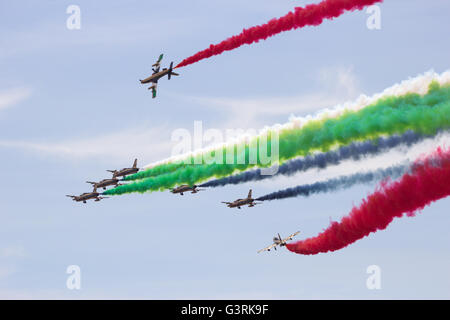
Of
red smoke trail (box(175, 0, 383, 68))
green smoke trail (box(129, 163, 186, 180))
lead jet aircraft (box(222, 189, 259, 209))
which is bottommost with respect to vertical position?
lead jet aircraft (box(222, 189, 259, 209))

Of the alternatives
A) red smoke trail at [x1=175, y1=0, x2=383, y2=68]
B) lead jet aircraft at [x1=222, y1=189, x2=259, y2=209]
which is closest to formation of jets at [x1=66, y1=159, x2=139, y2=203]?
lead jet aircraft at [x1=222, y1=189, x2=259, y2=209]

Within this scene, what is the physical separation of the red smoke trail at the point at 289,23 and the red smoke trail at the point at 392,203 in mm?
14406

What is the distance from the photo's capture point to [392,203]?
7450 cm

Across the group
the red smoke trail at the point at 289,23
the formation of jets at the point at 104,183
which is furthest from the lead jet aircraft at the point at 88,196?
the red smoke trail at the point at 289,23

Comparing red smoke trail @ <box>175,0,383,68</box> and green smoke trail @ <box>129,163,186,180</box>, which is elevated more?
red smoke trail @ <box>175,0,383,68</box>

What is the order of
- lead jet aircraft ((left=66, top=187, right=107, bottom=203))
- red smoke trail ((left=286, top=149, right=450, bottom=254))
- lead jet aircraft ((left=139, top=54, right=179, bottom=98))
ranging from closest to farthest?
red smoke trail ((left=286, top=149, right=450, bottom=254)) < lead jet aircraft ((left=139, top=54, right=179, bottom=98)) < lead jet aircraft ((left=66, top=187, right=107, bottom=203))

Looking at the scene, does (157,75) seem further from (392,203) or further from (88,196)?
(392,203)

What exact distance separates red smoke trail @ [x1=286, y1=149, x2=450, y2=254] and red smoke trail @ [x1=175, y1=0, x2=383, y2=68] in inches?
567

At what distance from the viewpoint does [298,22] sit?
76.9 m

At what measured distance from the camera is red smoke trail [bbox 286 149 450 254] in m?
68.3

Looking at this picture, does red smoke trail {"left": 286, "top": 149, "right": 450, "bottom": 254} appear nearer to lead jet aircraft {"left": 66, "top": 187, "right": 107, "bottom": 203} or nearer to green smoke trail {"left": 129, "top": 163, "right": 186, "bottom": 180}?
green smoke trail {"left": 129, "top": 163, "right": 186, "bottom": 180}

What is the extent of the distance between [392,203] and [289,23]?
18.8 meters

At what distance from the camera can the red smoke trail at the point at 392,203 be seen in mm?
68312
